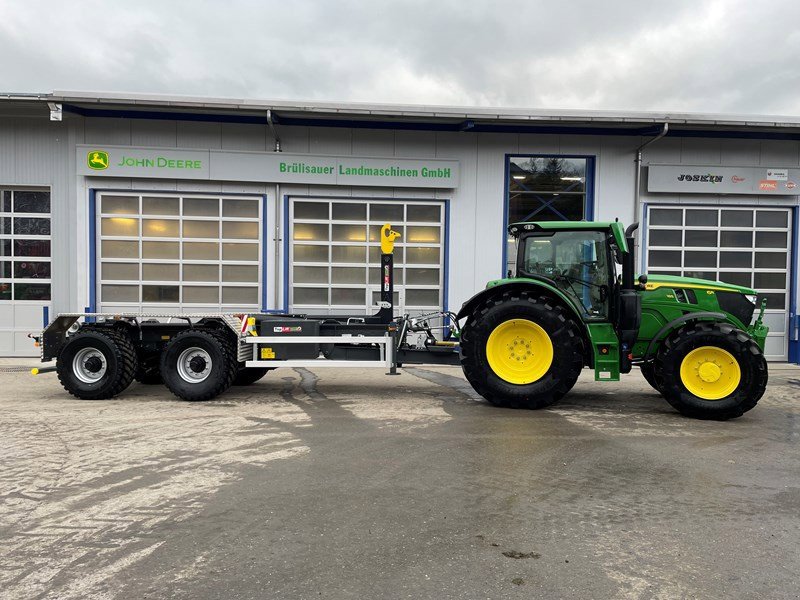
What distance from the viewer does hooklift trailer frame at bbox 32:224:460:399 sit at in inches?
322

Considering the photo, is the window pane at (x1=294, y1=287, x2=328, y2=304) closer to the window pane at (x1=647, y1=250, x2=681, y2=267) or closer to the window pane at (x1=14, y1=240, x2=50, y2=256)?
the window pane at (x1=14, y1=240, x2=50, y2=256)

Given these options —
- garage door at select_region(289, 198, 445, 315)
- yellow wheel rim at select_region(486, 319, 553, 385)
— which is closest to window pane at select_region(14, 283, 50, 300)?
garage door at select_region(289, 198, 445, 315)

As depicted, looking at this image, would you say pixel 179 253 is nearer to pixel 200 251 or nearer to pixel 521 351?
pixel 200 251

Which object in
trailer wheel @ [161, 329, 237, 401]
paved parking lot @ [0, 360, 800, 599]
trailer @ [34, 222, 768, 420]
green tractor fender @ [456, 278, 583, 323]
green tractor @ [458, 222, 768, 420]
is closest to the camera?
paved parking lot @ [0, 360, 800, 599]

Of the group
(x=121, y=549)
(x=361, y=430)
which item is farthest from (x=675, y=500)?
(x=121, y=549)

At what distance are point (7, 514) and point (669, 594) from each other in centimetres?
420

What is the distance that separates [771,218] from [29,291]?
53.4ft

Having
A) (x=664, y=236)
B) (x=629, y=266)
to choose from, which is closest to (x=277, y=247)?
(x=629, y=266)

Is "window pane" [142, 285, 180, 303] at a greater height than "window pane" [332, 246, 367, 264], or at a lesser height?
lesser

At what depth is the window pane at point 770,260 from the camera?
13234 millimetres

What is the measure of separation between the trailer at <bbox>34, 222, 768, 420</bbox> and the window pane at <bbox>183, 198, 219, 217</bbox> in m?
4.69

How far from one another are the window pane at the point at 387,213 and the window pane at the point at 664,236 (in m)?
5.61

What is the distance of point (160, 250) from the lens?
501 inches

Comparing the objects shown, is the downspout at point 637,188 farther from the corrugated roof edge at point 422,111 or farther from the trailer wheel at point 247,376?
the trailer wheel at point 247,376
